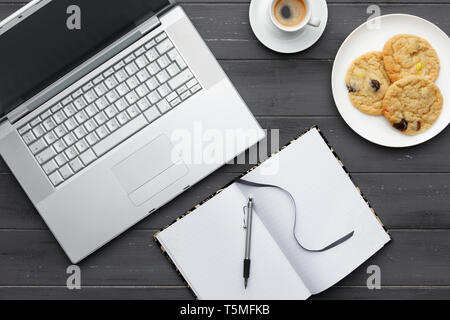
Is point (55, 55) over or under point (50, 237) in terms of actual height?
over

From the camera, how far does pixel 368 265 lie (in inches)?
38.0

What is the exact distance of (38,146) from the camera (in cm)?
92

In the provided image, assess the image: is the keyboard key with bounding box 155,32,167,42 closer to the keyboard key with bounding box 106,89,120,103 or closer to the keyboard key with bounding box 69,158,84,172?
the keyboard key with bounding box 106,89,120,103

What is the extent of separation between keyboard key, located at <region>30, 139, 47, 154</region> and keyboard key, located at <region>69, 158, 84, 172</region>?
0.06 m

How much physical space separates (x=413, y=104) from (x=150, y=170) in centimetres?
53

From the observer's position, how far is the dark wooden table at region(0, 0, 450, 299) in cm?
97

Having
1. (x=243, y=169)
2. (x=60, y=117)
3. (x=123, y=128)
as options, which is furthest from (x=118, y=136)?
(x=243, y=169)

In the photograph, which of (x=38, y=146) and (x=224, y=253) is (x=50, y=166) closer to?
(x=38, y=146)

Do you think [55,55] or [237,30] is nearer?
[55,55]

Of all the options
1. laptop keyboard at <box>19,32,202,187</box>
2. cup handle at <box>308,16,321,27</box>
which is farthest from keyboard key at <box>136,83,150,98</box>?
cup handle at <box>308,16,321,27</box>

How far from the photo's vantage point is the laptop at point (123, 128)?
92 centimetres

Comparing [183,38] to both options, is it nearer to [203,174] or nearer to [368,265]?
[203,174]
